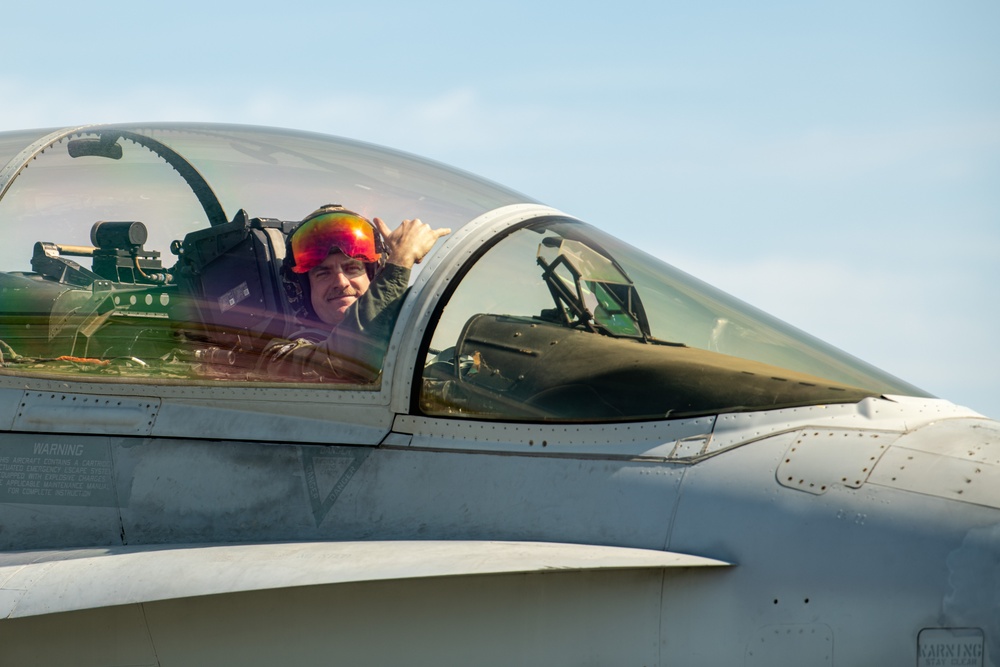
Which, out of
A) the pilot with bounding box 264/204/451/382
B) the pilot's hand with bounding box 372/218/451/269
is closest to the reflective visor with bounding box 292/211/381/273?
the pilot with bounding box 264/204/451/382

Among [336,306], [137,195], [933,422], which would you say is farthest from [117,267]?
[933,422]

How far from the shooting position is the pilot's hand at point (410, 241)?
429 centimetres

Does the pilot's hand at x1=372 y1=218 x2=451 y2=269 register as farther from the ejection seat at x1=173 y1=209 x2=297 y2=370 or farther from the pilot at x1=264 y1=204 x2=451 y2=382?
the ejection seat at x1=173 y1=209 x2=297 y2=370

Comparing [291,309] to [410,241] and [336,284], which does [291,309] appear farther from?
[410,241]

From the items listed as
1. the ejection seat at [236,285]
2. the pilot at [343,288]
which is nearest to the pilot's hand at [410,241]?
the pilot at [343,288]

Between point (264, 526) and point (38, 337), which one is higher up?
point (38, 337)

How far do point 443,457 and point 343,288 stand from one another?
0.93 metres

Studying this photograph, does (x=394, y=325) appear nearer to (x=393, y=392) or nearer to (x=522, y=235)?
(x=393, y=392)

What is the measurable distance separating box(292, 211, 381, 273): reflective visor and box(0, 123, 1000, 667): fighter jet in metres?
0.07

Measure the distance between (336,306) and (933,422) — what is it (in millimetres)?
2290

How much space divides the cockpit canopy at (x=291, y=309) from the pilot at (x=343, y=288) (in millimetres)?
54

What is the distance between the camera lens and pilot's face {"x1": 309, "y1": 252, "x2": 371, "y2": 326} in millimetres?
4309

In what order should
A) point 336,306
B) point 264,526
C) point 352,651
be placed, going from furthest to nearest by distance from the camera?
point 336,306 < point 264,526 < point 352,651

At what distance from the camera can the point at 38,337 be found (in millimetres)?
4637
